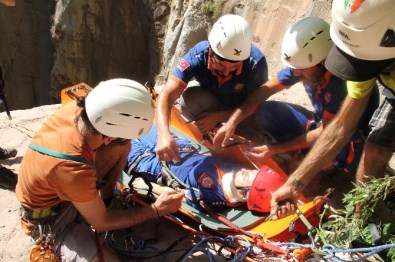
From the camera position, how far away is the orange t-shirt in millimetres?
2822

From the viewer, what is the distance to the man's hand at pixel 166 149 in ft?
12.6

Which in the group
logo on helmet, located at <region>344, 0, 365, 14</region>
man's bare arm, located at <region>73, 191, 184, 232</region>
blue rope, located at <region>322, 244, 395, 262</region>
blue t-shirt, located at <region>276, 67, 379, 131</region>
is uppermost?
logo on helmet, located at <region>344, 0, 365, 14</region>

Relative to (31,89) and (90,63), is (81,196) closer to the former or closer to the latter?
(90,63)

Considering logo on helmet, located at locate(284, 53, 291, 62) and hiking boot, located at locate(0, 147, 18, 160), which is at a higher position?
logo on helmet, located at locate(284, 53, 291, 62)

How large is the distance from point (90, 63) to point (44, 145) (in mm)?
13350

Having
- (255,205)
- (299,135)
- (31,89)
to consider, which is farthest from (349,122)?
(31,89)

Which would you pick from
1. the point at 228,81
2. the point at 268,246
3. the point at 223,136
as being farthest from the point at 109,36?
the point at 268,246

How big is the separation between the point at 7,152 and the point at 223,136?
2.68 meters

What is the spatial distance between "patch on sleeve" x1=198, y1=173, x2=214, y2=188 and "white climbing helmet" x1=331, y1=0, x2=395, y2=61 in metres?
1.55

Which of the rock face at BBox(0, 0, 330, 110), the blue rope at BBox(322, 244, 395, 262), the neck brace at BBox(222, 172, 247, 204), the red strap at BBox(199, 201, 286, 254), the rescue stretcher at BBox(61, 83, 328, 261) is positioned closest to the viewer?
the blue rope at BBox(322, 244, 395, 262)

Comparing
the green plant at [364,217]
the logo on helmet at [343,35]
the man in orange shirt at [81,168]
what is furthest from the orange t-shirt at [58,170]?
the logo on helmet at [343,35]

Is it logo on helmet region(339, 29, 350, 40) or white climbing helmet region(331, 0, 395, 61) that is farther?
logo on helmet region(339, 29, 350, 40)

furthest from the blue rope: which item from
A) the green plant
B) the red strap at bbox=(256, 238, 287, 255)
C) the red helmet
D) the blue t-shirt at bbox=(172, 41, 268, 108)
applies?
the blue t-shirt at bbox=(172, 41, 268, 108)

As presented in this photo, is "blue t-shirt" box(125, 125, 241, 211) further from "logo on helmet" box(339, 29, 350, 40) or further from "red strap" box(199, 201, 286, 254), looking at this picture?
"logo on helmet" box(339, 29, 350, 40)
